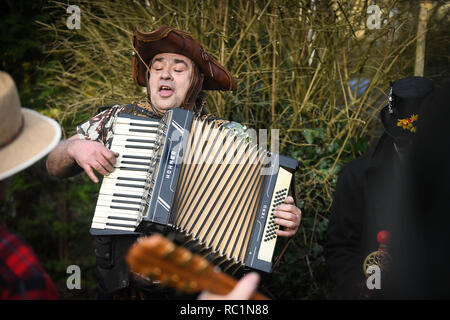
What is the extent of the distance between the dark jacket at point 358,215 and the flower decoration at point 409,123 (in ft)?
0.34

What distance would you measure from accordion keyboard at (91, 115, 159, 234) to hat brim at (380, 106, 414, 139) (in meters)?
1.27

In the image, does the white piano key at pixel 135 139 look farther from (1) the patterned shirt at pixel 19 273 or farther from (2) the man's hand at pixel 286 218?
(1) the patterned shirt at pixel 19 273

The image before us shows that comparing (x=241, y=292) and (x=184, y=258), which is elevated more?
(x=184, y=258)

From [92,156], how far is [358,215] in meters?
1.46

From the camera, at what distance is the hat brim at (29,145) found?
106 centimetres

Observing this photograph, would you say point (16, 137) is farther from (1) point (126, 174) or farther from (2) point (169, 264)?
(1) point (126, 174)

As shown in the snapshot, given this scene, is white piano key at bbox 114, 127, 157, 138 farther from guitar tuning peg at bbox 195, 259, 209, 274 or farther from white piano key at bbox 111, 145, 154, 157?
guitar tuning peg at bbox 195, 259, 209, 274

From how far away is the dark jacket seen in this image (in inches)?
77.9

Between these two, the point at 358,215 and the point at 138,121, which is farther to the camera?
the point at 358,215

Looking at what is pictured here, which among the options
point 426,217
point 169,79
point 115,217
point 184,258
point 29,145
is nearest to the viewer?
point 426,217

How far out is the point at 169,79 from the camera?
7.13ft

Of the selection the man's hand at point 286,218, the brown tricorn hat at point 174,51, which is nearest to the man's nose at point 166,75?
the brown tricorn hat at point 174,51

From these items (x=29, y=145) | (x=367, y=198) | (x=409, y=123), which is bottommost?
(x=367, y=198)

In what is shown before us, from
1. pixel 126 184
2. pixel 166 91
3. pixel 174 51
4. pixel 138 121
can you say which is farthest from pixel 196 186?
pixel 174 51
